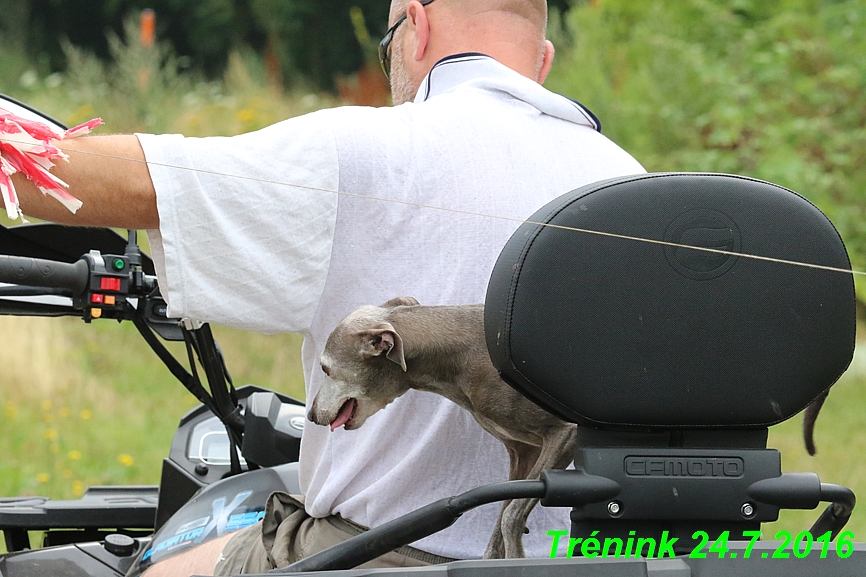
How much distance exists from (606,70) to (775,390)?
8.94 metres

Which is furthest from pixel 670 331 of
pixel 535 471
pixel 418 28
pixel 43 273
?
pixel 43 273

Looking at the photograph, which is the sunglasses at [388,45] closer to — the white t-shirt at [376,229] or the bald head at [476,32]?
the bald head at [476,32]

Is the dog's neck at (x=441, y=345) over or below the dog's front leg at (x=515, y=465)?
over

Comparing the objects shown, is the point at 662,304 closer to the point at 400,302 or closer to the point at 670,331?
the point at 670,331

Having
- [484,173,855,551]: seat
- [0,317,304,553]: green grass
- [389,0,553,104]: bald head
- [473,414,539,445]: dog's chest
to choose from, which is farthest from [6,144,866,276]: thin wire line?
[0,317,304,553]: green grass

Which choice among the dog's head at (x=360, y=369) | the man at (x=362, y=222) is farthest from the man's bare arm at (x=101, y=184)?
the dog's head at (x=360, y=369)

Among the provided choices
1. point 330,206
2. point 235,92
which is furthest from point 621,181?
point 235,92

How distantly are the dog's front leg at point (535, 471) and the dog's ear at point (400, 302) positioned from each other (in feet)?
0.85

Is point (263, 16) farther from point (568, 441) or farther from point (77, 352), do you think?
point (568, 441)

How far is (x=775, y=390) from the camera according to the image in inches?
51.3

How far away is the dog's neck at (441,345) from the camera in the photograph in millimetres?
1407

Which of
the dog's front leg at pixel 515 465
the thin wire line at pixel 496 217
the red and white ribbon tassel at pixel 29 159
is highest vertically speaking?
the red and white ribbon tassel at pixel 29 159

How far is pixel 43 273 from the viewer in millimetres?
2012

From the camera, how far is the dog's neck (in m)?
1.41
